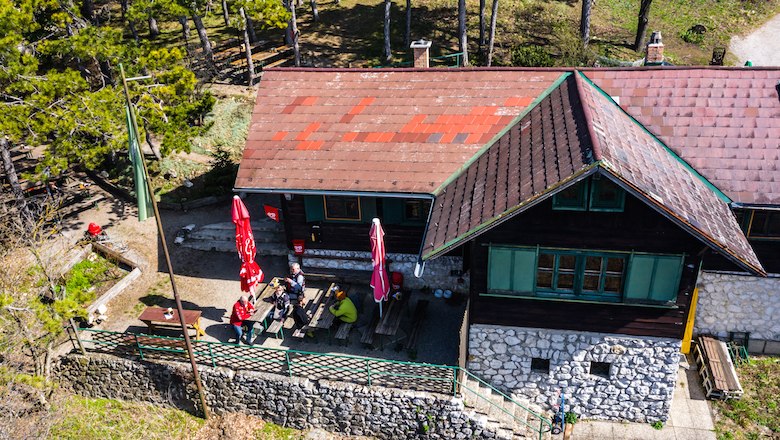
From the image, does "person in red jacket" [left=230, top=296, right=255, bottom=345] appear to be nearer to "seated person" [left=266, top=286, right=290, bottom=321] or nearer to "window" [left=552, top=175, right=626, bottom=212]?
"seated person" [left=266, top=286, right=290, bottom=321]

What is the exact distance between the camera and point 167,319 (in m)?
17.4

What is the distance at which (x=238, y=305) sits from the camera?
16797mm

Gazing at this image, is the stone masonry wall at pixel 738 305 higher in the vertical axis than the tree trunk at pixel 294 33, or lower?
lower

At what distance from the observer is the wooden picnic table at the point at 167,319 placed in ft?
57.2

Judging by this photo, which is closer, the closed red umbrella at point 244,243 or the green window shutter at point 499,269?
the green window shutter at point 499,269

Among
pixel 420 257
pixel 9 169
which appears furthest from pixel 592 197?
pixel 9 169

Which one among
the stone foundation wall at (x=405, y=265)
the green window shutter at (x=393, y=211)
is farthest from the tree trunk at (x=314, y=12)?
the green window shutter at (x=393, y=211)

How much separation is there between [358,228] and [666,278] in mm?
8559

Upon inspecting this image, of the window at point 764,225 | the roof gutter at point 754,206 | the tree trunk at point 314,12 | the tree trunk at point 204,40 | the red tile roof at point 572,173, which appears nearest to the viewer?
the red tile roof at point 572,173

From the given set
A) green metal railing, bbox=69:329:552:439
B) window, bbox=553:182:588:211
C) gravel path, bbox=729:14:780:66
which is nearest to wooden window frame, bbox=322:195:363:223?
green metal railing, bbox=69:329:552:439

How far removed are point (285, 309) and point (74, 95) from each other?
Answer: 10365mm

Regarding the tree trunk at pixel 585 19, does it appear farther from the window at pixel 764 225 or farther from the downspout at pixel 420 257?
the downspout at pixel 420 257

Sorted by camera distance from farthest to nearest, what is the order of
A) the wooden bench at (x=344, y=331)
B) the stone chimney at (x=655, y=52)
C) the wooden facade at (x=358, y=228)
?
1. the stone chimney at (x=655, y=52)
2. the wooden facade at (x=358, y=228)
3. the wooden bench at (x=344, y=331)

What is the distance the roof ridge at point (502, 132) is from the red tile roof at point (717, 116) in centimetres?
98
